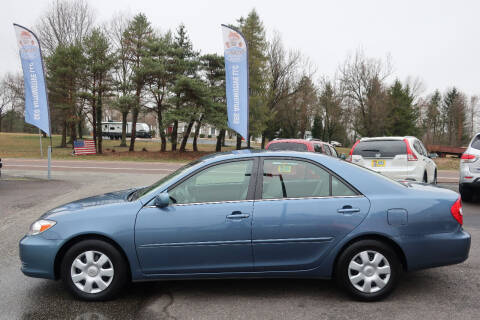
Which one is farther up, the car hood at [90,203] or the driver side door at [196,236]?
the car hood at [90,203]

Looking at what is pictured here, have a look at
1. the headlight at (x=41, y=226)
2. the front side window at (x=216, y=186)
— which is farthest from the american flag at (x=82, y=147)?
the front side window at (x=216, y=186)

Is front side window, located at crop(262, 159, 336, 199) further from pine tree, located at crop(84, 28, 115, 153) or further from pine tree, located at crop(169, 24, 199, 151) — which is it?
pine tree, located at crop(84, 28, 115, 153)

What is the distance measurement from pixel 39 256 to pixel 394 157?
8162 mm

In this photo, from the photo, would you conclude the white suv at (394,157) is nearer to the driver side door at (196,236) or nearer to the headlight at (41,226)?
the driver side door at (196,236)

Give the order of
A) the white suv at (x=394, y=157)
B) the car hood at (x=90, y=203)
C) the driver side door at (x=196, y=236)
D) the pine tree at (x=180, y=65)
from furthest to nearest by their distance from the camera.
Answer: the pine tree at (x=180, y=65) < the white suv at (x=394, y=157) < the car hood at (x=90, y=203) < the driver side door at (x=196, y=236)

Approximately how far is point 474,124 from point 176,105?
55.2 meters

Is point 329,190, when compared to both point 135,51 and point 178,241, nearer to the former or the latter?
point 178,241

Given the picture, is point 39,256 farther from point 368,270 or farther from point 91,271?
point 368,270

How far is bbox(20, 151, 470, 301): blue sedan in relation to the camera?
3395 millimetres

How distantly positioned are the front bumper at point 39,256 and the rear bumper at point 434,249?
3425 mm

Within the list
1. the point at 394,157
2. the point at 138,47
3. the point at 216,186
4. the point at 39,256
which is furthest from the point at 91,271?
the point at 138,47

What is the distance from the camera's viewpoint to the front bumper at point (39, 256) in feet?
11.3

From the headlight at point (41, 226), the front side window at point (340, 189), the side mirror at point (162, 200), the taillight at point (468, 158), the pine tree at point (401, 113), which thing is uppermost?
the pine tree at point (401, 113)

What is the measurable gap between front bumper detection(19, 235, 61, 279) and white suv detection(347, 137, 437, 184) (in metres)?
7.29
